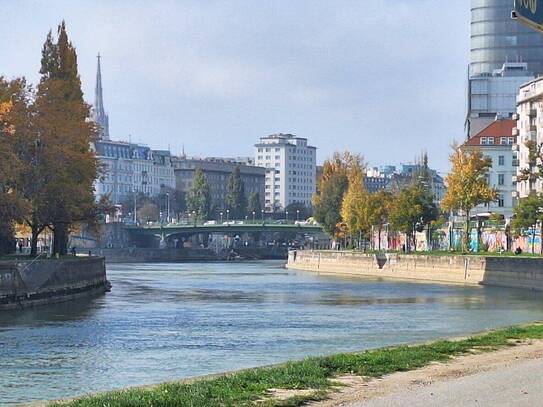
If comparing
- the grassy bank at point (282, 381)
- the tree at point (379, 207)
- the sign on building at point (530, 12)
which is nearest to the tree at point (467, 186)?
the tree at point (379, 207)

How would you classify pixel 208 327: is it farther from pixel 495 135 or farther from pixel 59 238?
pixel 495 135

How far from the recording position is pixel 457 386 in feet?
81.4

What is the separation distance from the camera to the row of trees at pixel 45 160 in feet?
255

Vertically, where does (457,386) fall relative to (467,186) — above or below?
below

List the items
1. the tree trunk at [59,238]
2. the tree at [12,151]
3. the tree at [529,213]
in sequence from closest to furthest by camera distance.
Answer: the tree at [12,151] → the tree trunk at [59,238] → the tree at [529,213]

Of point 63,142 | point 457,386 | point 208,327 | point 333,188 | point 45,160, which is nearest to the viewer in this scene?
point 457,386

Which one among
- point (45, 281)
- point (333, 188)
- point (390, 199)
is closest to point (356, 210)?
point (390, 199)

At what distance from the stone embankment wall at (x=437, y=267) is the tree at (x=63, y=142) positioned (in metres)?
33.7

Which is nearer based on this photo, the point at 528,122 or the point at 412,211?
the point at 412,211

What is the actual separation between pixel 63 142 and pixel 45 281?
44.7ft

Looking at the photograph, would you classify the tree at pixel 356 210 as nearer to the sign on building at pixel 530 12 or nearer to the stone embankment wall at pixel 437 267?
the stone embankment wall at pixel 437 267

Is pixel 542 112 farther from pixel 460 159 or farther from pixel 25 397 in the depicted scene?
pixel 25 397

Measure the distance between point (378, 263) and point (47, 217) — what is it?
188 ft

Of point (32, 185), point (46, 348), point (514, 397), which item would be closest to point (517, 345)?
point (514, 397)
